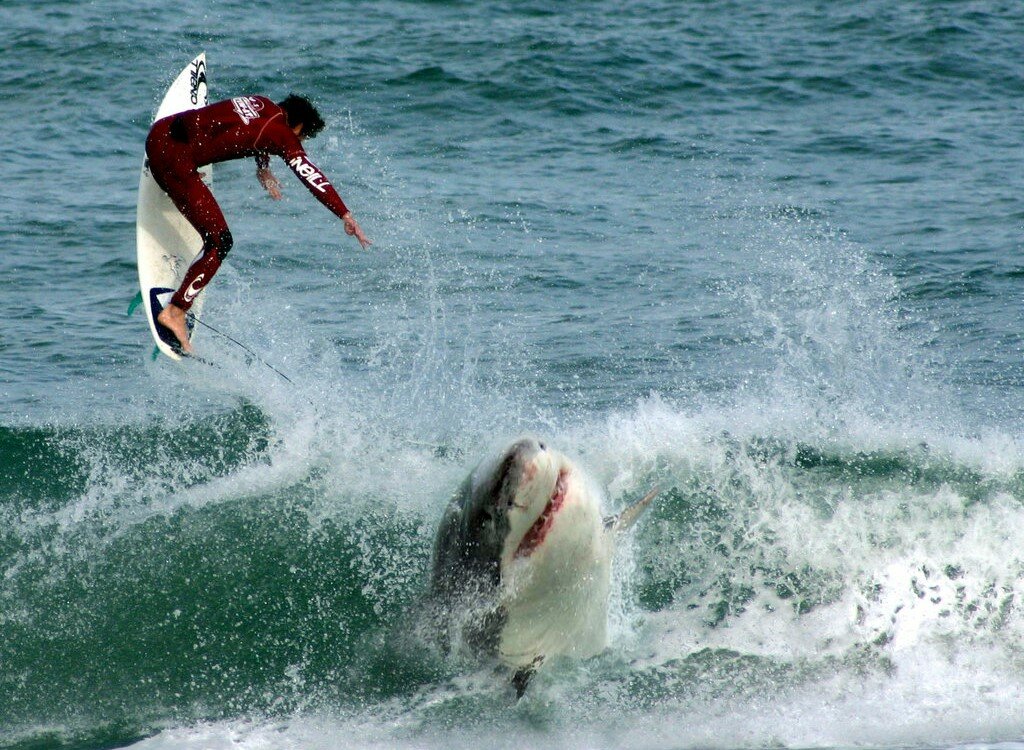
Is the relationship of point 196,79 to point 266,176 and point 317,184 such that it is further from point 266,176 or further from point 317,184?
point 317,184

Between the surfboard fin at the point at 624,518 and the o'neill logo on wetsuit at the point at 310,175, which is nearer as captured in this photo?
the surfboard fin at the point at 624,518

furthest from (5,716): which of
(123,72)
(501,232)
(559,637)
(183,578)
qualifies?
(123,72)

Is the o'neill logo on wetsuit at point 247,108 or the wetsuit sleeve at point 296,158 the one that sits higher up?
the o'neill logo on wetsuit at point 247,108

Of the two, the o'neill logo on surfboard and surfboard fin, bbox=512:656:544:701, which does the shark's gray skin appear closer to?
surfboard fin, bbox=512:656:544:701

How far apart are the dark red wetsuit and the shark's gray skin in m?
3.65

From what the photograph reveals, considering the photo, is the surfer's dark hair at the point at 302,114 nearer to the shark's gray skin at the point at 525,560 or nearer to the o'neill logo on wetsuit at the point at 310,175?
the o'neill logo on wetsuit at the point at 310,175

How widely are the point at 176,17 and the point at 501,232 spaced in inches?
407

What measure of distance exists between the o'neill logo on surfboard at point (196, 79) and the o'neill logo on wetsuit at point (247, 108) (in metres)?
1.52

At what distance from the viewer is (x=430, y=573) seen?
6535mm

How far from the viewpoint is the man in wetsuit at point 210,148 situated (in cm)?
892

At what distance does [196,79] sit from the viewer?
1048cm

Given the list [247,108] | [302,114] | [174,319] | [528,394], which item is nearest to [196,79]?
[247,108]

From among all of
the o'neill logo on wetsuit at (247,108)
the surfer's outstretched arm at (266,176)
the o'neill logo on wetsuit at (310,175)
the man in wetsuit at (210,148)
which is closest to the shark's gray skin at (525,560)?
the o'neill logo on wetsuit at (310,175)

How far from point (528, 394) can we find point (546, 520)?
4.85 meters
